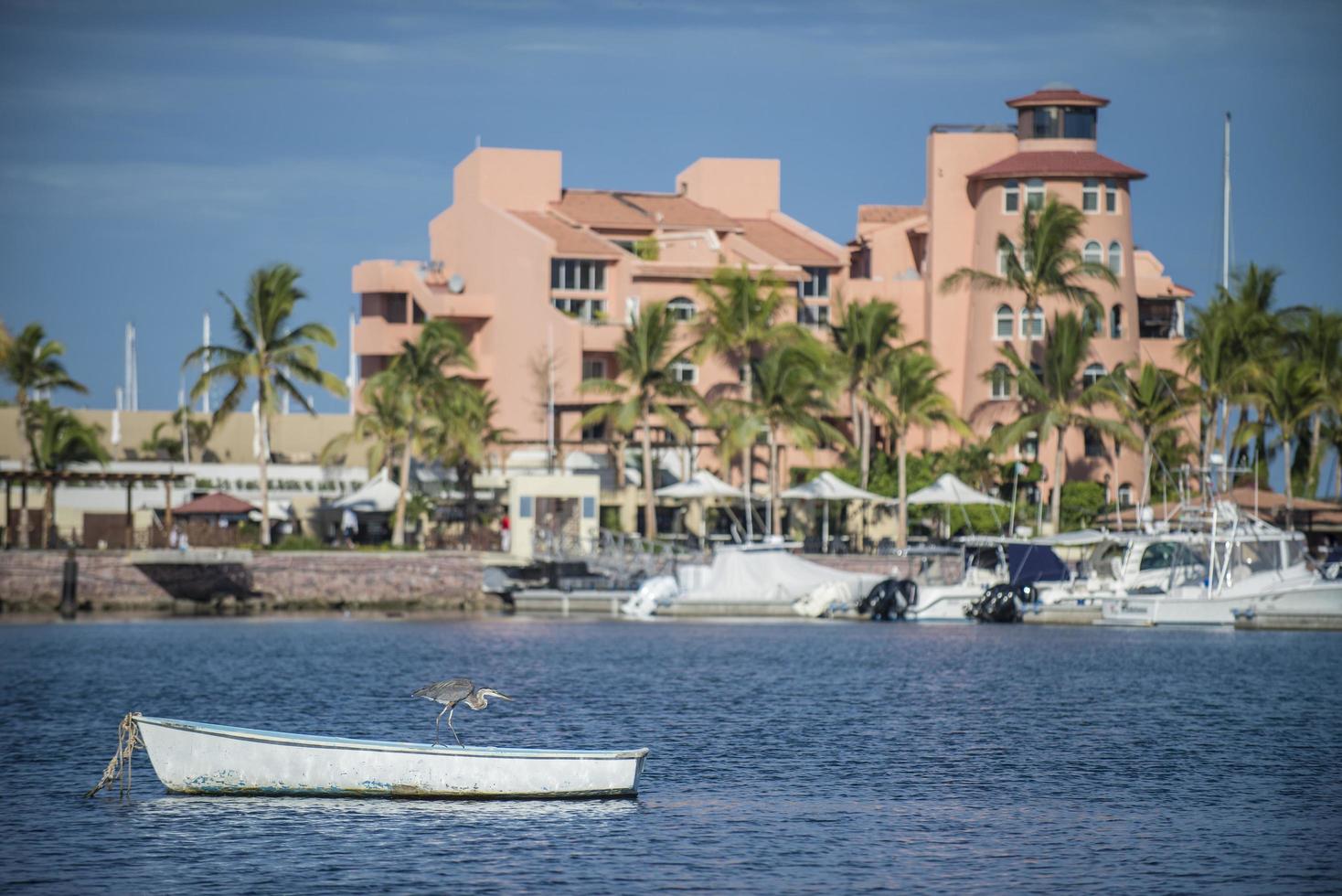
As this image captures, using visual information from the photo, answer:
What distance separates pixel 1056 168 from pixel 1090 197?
A: 6.73ft

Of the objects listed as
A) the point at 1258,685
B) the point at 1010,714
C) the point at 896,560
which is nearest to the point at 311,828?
the point at 1010,714

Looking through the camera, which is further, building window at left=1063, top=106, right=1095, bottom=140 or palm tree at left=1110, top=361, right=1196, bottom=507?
building window at left=1063, top=106, right=1095, bottom=140

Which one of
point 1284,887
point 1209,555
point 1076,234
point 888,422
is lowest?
point 1284,887

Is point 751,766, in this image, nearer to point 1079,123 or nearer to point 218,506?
point 218,506

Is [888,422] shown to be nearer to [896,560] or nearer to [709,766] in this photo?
[896,560]

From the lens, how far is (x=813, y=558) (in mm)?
68562

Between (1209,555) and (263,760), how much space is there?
3920 centimetres

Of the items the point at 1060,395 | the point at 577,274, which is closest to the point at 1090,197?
the point at 1060,395

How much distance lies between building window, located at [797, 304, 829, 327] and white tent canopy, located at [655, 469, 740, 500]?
13156 mm

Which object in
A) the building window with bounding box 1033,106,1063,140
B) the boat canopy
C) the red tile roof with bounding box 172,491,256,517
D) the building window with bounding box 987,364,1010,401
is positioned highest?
the building window with bounding box 1033,106,1063,140

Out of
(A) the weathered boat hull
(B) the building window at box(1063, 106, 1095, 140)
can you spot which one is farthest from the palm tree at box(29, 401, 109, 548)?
(A) the weathered boat hull

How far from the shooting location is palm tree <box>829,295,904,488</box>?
76312 millimetres

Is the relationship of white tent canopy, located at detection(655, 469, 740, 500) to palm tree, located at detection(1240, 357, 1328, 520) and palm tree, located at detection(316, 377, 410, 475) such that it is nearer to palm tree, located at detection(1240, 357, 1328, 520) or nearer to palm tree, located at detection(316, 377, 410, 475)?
palm tree, located at detection(316, 377, 410, 475)

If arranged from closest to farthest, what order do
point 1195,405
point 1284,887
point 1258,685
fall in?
point 1284,887
point 1258,685
point 1195,405
